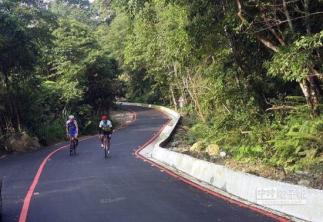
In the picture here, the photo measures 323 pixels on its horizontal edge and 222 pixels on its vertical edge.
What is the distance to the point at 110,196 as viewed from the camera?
12.7m

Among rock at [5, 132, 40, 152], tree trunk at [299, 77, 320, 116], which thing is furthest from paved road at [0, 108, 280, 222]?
rock at [5, 132, 40, 152]

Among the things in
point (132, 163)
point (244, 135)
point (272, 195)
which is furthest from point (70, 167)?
point (272, 195)

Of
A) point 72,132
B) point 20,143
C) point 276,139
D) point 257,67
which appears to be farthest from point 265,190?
point 20,143

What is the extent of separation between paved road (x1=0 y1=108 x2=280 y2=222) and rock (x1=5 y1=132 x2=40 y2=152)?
25.3 feet

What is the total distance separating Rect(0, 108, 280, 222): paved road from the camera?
10.3m

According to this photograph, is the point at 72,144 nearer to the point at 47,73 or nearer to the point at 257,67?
the point at 257,67

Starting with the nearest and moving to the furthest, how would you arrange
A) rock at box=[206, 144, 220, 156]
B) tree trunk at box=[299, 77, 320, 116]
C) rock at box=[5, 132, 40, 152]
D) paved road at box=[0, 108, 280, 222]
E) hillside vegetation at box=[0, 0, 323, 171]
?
paved road at box=[0, 108, 280, 222] < hillside vegetation at box=[0, 0, 323, 171] < tree trunk at box=[299, 77, 320, 116] < rock at box=[206, 144, 220, 156] < rock at box=[5, 132, 40, 152]

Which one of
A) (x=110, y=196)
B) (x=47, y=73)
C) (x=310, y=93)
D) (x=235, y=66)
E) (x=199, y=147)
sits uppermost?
(x=47, y=73)

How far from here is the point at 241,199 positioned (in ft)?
38.7

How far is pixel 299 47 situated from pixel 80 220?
6683 mm

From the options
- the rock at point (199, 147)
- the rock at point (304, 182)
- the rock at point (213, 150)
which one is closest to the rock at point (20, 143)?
the rock at point (199, 147)

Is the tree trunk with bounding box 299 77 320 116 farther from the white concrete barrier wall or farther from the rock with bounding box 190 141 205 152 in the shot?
the rock with bounding box 190 141 205 152

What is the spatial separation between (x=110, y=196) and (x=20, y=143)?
17461 mm

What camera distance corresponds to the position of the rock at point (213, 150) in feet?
58.4
